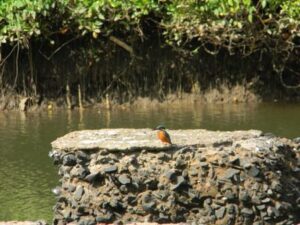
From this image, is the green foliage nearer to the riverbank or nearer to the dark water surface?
the riverbank

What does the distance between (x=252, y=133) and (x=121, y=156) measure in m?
1.27

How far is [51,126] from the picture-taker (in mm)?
12445

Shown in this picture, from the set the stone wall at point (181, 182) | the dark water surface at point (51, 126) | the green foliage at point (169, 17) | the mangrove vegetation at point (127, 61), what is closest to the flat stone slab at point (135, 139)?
the stone wall at point (181, 182)

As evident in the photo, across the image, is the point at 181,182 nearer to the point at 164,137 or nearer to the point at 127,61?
the point at 164,137

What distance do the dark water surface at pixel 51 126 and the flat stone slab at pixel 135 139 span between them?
0.75m

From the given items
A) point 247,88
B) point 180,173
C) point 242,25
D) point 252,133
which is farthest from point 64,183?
point 247,88

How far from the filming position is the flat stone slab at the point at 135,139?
717 cm

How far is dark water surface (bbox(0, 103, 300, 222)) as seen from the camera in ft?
27.5

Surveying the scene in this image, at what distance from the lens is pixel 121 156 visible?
23.4 feet

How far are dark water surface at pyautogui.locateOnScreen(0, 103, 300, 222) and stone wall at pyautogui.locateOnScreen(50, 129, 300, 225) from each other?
0.68m

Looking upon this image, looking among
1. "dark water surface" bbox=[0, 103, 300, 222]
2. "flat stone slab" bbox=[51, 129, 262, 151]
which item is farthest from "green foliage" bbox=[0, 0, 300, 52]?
"flat stone slab" bbox=[51, 129, 262, 151]

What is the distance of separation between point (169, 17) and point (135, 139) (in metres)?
6.62

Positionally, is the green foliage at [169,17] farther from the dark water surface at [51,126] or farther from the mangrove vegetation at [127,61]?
the dark water surface at [51,126]

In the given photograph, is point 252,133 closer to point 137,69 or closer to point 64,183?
point 64,183
